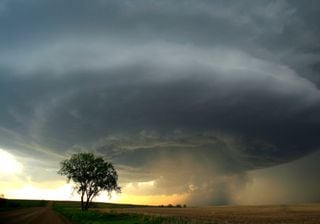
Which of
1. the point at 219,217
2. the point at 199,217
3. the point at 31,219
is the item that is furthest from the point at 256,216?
the point at 31,219

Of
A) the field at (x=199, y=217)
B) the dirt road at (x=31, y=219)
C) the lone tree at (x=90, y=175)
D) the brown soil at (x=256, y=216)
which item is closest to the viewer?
the field at (x=199, y=217)

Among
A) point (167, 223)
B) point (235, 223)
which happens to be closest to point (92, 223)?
point (167, 223)

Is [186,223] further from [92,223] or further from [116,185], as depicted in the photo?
[116,185]

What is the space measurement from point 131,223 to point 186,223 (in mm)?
13013

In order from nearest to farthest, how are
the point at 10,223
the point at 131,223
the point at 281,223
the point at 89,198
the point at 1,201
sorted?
1. the point at 281,223
2. the point at 10,223
3. the point at 131,223
4. the point at 89,198
5. the point at 1,201

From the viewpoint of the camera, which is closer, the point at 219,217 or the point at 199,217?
the point at 199,217

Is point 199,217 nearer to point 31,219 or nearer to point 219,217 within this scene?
point 219,217

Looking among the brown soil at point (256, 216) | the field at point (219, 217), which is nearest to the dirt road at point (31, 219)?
the field at point (219, 217)

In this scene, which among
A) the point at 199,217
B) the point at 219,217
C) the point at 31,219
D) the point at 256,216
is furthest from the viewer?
the point at 256,216

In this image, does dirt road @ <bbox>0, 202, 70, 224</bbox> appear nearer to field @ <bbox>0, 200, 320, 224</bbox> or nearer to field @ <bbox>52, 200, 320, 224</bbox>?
field @ <bbox>0, 200, 320, 224</bbox>

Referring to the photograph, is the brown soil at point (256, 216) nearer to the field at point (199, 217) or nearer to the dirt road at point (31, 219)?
the field at point (199, 217)

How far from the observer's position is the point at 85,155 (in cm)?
11800

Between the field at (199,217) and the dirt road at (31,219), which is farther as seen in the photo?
the dirt road at (31,219)

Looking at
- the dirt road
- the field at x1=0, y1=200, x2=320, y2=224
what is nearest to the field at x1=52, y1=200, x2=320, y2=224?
the field at x1=0, y1=200, x2=320, y2=224
